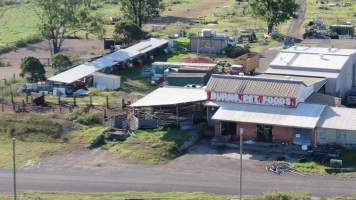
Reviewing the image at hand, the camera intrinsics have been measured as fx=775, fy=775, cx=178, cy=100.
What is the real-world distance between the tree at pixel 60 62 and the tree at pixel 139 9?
80.7ft

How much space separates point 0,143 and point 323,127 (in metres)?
21.9

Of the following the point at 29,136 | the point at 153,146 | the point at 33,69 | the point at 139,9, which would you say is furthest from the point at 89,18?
the point at 153,146

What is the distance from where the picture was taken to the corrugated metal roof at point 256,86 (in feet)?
175

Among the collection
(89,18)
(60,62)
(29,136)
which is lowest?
(29,136)

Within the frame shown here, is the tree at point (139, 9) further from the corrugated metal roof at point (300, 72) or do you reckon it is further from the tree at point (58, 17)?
the corrugated metal roof at point (300, 72)

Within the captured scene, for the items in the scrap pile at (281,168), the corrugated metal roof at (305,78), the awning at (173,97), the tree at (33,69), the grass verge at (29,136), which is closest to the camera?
the scrap pile at (281,168)

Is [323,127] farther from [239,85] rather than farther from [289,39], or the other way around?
[289,39]

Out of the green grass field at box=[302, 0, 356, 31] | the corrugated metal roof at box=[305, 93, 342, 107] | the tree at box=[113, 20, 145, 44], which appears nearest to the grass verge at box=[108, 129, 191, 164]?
the corrugated metal roof at box=[305, 93, 342, 107]

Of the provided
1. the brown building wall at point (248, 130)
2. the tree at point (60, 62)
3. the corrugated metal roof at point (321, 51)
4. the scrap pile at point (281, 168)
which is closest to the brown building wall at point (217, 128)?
the brown building wall at point (248, 130)

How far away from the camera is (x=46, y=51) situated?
8612 centimetres

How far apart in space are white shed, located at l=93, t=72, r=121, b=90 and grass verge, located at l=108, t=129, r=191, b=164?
45.7ft

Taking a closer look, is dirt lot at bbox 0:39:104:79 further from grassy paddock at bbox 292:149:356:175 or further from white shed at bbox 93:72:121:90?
grassy paddock at bbox 292:149:356:175

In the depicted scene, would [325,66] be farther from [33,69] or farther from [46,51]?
[46,51]

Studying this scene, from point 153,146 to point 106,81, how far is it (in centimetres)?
1735
